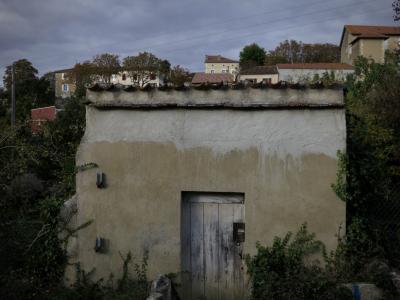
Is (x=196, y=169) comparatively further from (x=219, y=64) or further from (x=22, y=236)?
(x=219, y=64)

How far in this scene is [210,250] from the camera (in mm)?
7043

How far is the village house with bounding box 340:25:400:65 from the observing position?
4191cm

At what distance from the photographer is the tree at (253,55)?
224ft

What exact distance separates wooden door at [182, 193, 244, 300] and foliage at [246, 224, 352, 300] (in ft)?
1.41

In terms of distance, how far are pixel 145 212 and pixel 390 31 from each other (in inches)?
1814

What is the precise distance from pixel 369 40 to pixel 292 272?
40723mm

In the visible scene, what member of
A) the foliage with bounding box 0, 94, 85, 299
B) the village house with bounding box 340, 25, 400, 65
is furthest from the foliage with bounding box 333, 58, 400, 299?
the village house with bounding box 340, 25, 400, 65

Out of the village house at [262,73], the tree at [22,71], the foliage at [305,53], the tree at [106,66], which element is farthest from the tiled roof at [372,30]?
the tree at [22,71]

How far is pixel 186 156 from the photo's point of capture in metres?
6.88

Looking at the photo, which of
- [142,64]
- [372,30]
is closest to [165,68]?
[142,64]

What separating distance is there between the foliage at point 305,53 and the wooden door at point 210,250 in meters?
60.8

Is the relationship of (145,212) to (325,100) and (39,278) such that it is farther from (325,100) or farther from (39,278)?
(325,100)

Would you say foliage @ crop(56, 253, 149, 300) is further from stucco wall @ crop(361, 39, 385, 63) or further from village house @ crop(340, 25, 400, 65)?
stucco wall @ crop(361, 39, 385, 63)

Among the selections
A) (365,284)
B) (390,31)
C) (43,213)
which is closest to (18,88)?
(390,31)
